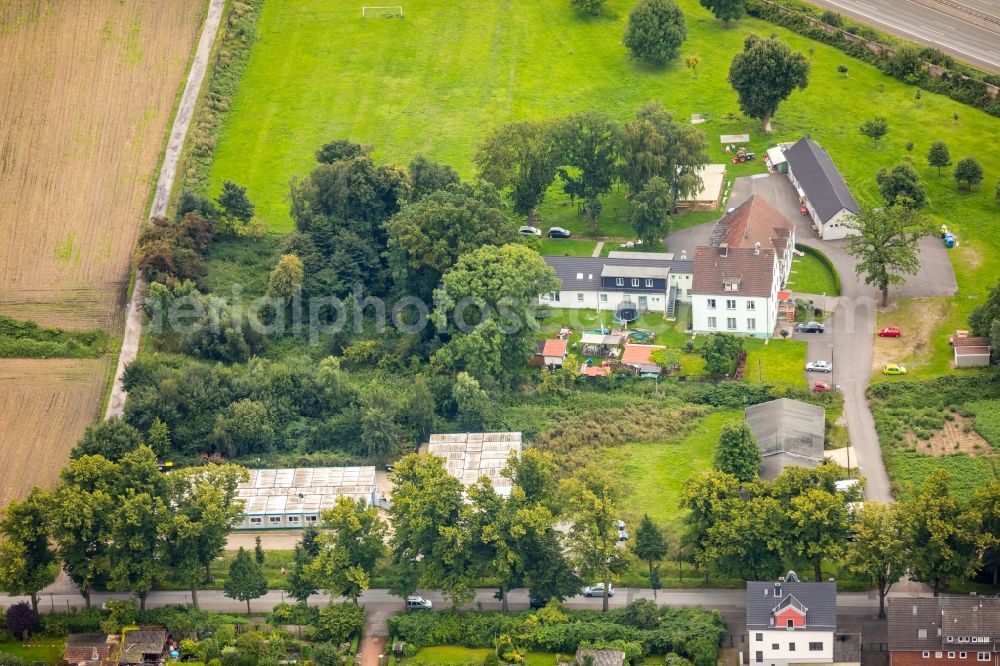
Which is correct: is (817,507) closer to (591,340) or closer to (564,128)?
(591,340)

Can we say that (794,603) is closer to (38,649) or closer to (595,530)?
(595,530)

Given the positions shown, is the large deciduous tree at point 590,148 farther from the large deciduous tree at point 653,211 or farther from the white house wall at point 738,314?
the white house wall at point 738,314

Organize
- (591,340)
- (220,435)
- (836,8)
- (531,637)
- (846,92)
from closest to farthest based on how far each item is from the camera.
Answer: (531,637) < (220,435) < (591,340) < (846,92) < (836,8)

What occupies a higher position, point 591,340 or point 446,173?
point 446,173

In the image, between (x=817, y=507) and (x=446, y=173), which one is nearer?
(x=817, y=507)

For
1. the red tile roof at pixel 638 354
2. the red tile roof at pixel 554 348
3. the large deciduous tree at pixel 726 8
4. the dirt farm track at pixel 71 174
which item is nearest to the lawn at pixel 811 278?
the red tile roof at pixel 638 354

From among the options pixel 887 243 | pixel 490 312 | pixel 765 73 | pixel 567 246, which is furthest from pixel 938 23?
pixel 490 312

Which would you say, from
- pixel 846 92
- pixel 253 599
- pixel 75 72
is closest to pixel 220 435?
pixel 253 599

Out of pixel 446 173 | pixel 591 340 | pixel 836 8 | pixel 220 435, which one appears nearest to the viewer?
pixel 220 435
